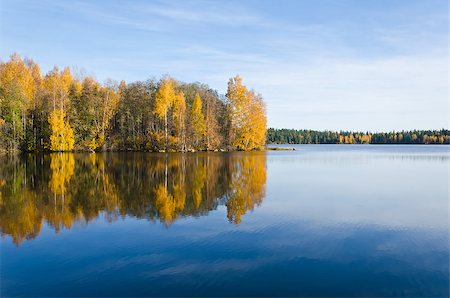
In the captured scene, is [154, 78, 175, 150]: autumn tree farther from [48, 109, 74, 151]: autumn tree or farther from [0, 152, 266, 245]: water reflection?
[0, 152, 266, 245]: water reflection

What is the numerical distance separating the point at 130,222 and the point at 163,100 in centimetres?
5408

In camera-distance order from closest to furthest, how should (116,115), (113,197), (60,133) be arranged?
(113,197) < (60,133) < (116,115)

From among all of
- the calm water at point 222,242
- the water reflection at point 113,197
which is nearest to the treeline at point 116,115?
the water reflection at point 113,197

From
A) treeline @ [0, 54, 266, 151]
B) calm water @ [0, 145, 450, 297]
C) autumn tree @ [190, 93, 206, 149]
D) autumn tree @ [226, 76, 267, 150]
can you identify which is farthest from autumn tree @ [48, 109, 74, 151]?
calm water @ [0, 145, 450, 297]

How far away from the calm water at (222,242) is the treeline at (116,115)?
4309cm

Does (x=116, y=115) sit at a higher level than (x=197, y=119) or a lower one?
higher

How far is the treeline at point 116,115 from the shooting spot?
58.9 meters

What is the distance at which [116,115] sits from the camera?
72938mm

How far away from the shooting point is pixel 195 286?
23.9 feet

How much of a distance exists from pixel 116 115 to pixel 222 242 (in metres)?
67.1

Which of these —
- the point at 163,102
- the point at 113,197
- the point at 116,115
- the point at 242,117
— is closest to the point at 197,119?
the point at 163,102

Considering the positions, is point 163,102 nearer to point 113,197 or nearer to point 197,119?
point 197,119

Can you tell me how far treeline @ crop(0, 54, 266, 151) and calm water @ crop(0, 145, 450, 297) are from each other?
43093mm

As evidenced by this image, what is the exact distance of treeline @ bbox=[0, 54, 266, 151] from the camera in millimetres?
58906
